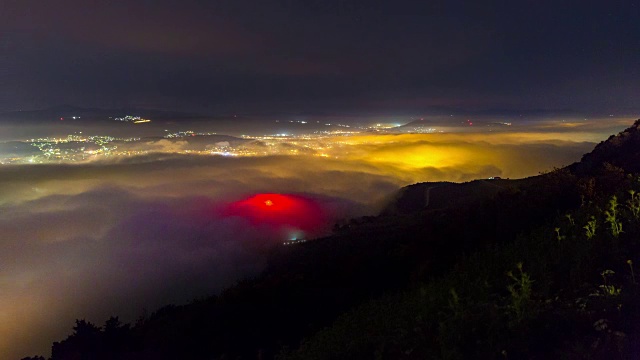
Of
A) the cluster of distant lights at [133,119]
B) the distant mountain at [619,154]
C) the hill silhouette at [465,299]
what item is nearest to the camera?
the hill silhouette at [465,299]

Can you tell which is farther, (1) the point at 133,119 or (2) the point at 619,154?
(1) the point at 133,119

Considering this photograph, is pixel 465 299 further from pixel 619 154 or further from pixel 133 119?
pixel 133 119

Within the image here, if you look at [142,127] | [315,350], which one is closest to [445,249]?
[315,350]

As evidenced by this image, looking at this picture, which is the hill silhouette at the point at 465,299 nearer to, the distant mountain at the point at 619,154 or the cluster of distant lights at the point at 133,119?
the distant mountain at the point at 619,154

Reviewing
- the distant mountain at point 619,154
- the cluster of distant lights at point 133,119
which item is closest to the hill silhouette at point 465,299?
the distant mountain at point 619,154

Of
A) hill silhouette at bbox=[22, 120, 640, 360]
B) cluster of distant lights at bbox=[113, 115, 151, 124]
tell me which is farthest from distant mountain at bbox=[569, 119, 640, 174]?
cluster of distant lights at bbox=[113, 115, 151, 124]

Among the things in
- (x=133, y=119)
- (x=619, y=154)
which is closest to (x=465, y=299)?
(x=619, y=154)

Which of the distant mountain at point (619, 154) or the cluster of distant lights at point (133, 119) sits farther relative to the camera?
the cluster of distant lights at point (133, 119)

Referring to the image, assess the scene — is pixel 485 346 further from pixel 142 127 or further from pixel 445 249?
pixel 142 127
